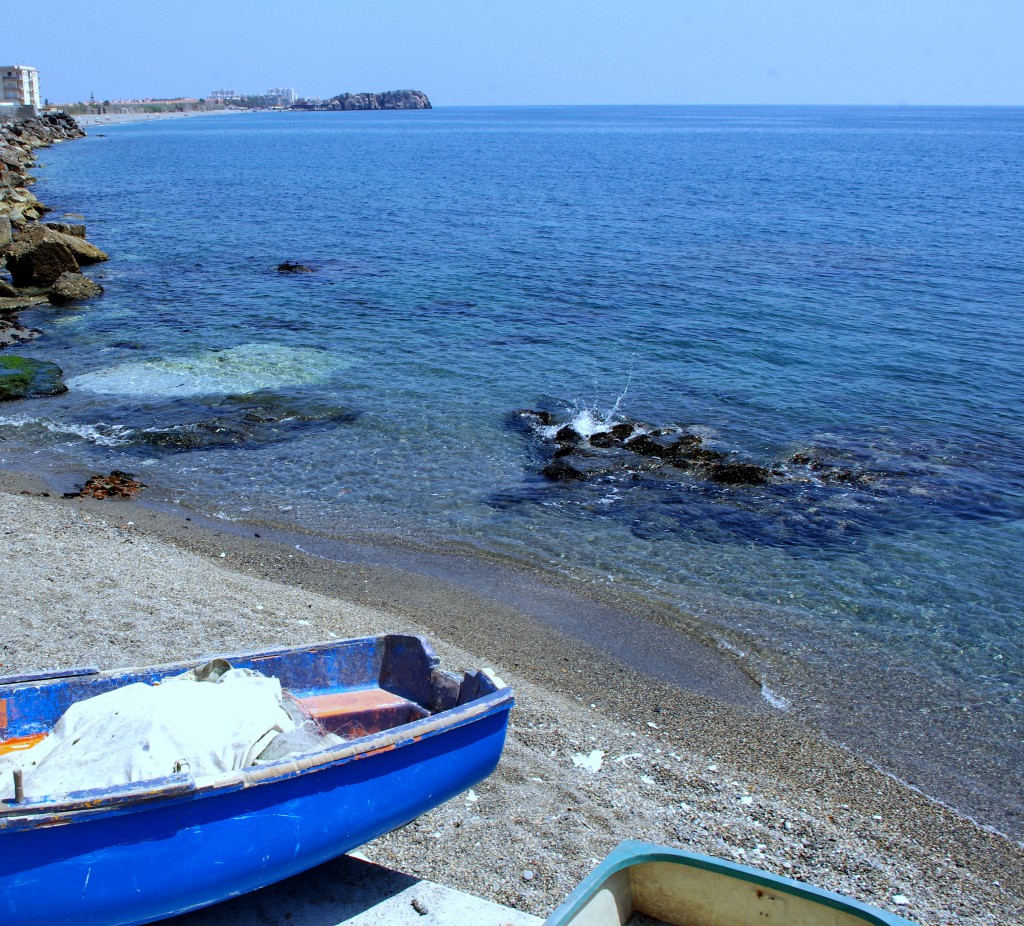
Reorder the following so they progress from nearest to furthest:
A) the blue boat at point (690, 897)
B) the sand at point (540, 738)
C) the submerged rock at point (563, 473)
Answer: the blue boat at point (690, 897) < the sand at point (540, 738) < the submerged rock at point (563, 473)

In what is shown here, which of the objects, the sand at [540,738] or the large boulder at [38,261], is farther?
the large boulder at [38,261]

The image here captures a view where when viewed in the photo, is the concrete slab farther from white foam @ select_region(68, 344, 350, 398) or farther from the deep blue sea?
white foam @ select_region(68, 344, 350, 398)

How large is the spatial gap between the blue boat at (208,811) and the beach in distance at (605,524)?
41.0 inches

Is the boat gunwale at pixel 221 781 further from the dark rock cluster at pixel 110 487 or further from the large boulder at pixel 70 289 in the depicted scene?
the large boulder at pixel 70 289

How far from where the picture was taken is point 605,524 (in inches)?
648

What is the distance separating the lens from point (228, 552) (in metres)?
15.2

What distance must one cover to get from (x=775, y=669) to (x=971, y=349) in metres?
19.7

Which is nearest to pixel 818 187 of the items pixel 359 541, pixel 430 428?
pixel 430 428

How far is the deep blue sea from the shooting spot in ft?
43.8

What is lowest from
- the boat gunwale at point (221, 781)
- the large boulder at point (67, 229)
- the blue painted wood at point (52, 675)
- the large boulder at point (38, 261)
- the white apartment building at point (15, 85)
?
the blue painted wood at point (52, 675)

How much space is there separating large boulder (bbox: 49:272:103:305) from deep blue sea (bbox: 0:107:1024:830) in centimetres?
86

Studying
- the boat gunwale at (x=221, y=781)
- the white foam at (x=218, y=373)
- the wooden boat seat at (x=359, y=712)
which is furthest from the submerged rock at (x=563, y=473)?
the boat gunwale at (x=221, y=781)

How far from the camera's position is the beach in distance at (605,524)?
9.30 meters

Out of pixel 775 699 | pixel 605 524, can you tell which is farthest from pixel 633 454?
pixel 775 699
